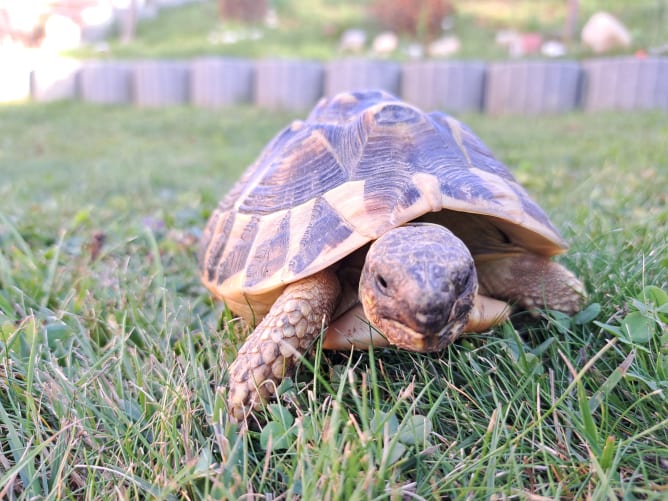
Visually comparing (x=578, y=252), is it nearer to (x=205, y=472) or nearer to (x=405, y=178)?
(x=405, y=178)

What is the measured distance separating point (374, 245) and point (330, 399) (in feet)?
1.23

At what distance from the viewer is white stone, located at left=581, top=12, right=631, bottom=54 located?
8.02 m

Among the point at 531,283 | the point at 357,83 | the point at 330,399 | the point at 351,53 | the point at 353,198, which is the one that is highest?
the point at 351,53

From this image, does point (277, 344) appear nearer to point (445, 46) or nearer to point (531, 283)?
point (531, 283)

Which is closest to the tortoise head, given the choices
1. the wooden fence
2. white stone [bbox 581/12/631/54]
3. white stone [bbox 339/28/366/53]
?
the wooden fence

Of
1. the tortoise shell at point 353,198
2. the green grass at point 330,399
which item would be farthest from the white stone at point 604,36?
the tortoise shell at point 353,198

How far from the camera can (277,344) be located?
4.47ft

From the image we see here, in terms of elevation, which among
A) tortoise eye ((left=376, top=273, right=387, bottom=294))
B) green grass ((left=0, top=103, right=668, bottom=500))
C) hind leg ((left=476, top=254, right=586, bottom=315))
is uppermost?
tortoise eye ((left=376, top=273, right=387, bottom=294))

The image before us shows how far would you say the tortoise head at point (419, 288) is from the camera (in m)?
1.19

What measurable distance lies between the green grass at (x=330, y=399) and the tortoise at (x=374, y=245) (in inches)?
3.5

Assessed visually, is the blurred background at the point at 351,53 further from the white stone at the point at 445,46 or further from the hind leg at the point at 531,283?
A: the hind leg at the point at 531,283

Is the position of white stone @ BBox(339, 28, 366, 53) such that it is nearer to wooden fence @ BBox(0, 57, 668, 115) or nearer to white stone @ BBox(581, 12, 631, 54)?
wooden fence @ BBox(0, 57, 668, 115)

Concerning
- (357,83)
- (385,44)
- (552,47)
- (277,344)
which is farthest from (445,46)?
(277,344)

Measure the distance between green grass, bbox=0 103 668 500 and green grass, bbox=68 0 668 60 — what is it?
24.8 ft
